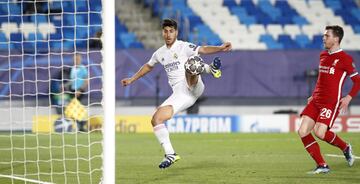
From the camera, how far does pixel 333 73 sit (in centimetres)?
967

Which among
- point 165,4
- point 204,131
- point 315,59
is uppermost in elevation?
point 165,4

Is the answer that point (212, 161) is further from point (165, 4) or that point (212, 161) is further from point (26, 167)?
point (165, 4)

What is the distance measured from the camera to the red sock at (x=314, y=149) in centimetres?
948

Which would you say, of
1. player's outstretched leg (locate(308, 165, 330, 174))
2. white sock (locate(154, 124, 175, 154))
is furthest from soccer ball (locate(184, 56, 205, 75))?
player's outstretched leg (locate(308, 165, 330, 174))

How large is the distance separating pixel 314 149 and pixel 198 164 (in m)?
2.05

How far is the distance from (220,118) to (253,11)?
21.2ft

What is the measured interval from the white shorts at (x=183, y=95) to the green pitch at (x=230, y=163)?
0.89m

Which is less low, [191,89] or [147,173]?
[191,89]

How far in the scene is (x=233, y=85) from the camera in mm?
22188

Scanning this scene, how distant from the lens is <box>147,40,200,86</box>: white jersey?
10.3 m

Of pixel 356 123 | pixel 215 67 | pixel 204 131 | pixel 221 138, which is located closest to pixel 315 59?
pixel 356 123

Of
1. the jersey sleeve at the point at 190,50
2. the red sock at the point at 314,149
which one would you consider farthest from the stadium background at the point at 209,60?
the red sock at the point at 314,149

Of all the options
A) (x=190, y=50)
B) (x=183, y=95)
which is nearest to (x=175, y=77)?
(x=183, y=95)

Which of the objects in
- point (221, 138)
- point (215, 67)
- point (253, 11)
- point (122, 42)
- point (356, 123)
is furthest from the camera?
point (253, 11)
